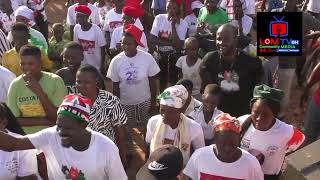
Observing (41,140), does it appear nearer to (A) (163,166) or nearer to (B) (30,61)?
(A) (163,166)

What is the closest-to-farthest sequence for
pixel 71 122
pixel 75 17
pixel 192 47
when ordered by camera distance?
1. pixel 71 122
2. pixel 192 47
3. pixel 75 17

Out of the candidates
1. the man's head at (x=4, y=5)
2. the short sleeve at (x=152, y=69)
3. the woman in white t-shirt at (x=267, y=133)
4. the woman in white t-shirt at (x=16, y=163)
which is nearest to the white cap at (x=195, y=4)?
the short sleeve at (x=152, y=69)

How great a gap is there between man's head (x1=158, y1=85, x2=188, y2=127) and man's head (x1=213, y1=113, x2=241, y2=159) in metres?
0.60

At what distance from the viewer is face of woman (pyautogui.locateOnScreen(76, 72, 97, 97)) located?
4395 millimetres

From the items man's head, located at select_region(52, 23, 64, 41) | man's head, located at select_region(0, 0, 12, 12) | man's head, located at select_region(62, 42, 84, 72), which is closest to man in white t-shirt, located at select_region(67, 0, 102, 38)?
man's head, located at select_region(52, 23, 64, 41)

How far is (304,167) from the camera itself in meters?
3.81

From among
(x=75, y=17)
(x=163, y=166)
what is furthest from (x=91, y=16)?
(x=163, y=166)

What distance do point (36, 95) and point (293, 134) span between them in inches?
89.0

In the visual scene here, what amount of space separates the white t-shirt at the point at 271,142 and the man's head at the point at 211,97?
0.78 m

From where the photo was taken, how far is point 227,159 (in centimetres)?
345

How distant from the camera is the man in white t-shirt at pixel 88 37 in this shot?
6953mm

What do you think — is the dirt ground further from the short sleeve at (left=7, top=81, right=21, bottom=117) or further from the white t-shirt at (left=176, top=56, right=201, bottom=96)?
the short sleeve at (left=7, top=81, right=21, bottom=117)

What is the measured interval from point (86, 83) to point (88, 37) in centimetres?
267

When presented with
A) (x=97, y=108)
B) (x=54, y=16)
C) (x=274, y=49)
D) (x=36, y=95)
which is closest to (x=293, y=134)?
(x=97, y=108)
